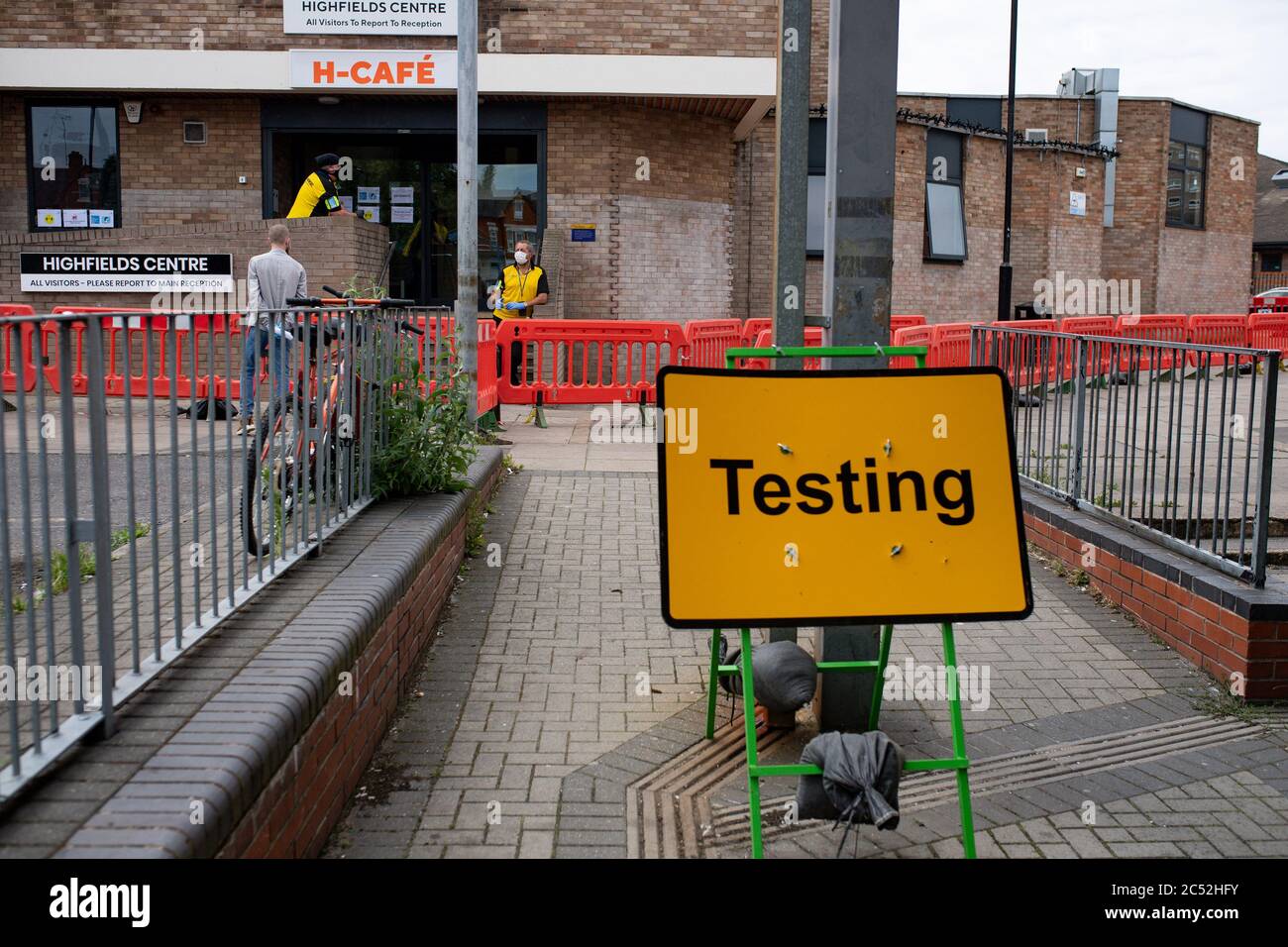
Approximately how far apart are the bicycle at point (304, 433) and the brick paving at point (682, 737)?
963 millimetres

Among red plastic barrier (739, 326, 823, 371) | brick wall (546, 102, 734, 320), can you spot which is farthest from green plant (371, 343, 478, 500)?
brick wall (546, 102, 734, 320)

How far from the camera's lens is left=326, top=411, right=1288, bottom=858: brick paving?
3977 mm

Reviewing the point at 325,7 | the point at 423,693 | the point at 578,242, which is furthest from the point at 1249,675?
the point at 325,7

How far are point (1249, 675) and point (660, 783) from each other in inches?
104

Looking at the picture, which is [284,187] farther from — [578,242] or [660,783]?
[660,783]

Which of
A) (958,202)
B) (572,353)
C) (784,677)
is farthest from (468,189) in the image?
(958,202)

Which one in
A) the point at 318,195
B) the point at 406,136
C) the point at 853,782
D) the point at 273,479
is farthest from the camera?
the point at 406,136

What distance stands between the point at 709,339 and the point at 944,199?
1333 cm

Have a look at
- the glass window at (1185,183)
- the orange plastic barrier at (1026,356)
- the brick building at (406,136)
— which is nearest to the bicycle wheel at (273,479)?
the orange plastic barrier at (1026,356)

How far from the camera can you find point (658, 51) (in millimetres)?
17547

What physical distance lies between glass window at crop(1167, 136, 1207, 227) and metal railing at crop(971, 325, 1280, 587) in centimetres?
2765

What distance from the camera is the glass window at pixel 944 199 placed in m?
25.6

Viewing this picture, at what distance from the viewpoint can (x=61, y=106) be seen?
1781 cm

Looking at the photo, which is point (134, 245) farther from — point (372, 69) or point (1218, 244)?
point (1218, 244)
